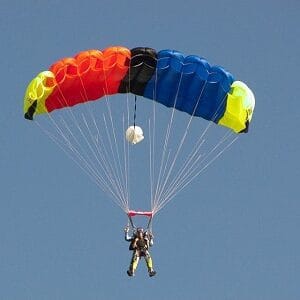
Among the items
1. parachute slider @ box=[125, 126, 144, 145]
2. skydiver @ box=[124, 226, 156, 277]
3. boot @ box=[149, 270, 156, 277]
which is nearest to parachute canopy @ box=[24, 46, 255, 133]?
parachute slider @ box=[125, 126, 144, 145]

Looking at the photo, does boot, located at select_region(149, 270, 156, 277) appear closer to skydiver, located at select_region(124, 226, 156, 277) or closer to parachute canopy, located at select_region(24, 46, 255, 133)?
skydiver, located at select_region(124, 226, 156, 277)

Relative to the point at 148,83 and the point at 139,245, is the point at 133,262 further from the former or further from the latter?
the point at 148,83

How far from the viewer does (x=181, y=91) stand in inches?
893

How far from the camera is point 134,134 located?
2239cm

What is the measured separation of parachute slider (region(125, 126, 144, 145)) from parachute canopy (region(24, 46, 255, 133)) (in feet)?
3.27

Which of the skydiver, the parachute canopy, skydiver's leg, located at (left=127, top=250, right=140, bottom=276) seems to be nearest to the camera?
skydiver's leg, located at (left=127, top=250, right=140, bottom=276)

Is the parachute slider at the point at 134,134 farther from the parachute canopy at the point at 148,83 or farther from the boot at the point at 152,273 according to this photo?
the boot at the point at 152,273

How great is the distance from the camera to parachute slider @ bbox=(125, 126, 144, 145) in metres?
22.4

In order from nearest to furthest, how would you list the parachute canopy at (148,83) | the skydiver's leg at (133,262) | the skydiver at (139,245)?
the skydiver's leg at (133,262)
the skydiver at (139,245)
the parachute canopy at (148,83)

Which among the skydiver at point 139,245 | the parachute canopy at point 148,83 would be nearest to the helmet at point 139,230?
the skydiver at point 139,245

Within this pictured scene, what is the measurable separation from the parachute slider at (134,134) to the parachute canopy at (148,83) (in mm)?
A: 997

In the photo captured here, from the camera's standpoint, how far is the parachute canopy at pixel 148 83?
72.0 feet

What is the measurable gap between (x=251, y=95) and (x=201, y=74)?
1305 millimetres

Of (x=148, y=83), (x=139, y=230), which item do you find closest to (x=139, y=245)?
(x=139, y=230)
